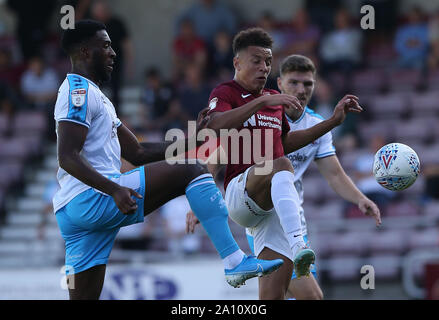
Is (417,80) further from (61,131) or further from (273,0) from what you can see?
(61,131)

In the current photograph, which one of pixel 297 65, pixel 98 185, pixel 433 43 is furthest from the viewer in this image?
pixel 433 43

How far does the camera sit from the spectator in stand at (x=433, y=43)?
546 inches

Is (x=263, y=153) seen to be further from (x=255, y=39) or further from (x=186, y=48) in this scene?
(x=186, y=48)

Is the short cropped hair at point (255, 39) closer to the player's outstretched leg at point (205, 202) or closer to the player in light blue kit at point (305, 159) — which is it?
the player in light blue kit at point (305, 159)

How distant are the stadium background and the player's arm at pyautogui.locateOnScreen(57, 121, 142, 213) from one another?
5991mm

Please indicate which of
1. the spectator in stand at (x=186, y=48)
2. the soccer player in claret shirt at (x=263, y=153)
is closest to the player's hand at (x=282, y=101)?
the soccer player in claret shirt at (x=263, y=153)

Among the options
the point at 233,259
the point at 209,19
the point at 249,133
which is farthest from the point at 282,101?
the point at 209,19

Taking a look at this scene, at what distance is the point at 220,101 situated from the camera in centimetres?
603

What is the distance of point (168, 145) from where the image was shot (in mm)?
6012

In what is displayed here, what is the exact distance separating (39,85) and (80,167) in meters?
10.7

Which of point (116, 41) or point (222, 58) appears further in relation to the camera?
point (222, 58)

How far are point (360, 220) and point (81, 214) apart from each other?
23.2 ft

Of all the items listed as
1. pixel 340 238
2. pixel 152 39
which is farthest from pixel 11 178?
pixel 340 238

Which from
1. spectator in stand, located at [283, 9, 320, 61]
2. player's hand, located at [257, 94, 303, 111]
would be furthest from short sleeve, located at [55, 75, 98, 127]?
spectator in stand, located at [283, 9, 320, 61]
